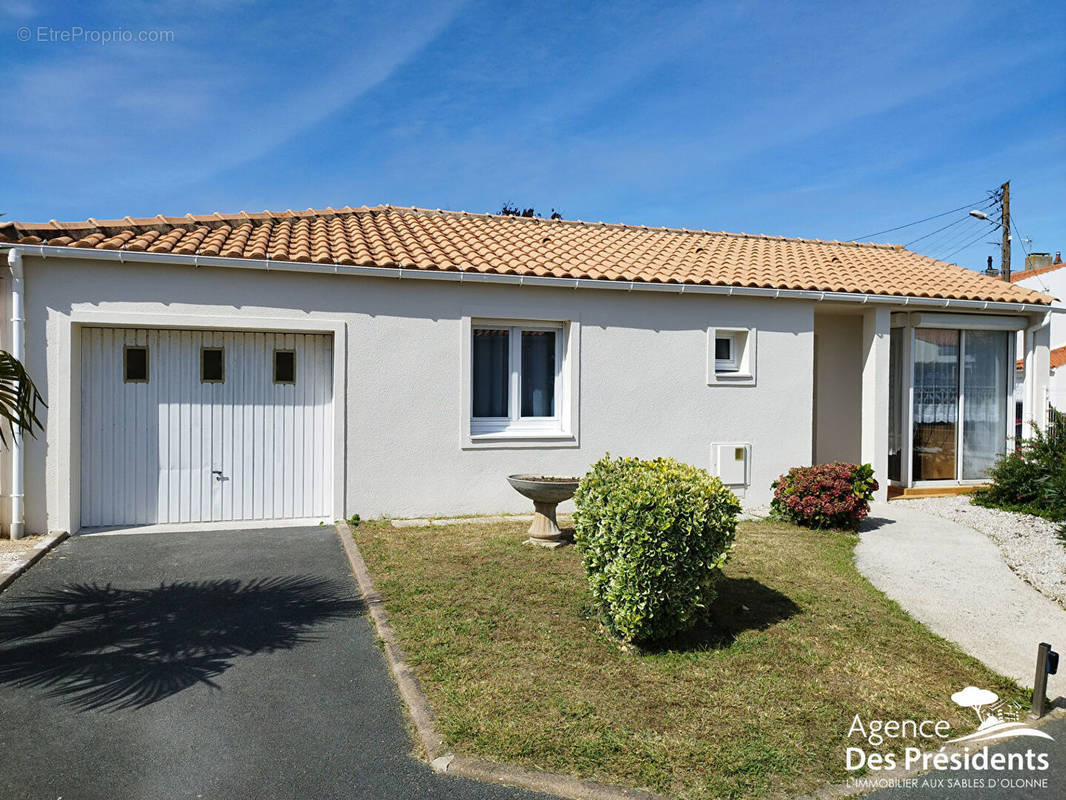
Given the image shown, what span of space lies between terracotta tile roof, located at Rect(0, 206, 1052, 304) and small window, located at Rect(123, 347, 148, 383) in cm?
121

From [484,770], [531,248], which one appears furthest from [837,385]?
[484,770]

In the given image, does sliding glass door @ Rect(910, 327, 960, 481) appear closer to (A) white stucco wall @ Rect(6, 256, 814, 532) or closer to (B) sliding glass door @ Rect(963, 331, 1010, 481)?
(B) sliding glass door @ Rect(963, 331, 1010, 481)

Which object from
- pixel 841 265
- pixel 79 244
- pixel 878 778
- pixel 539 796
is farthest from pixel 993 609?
pixel 79 244

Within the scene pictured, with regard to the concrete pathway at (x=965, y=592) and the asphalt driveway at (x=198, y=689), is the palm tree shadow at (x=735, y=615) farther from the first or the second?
the asphalt driveway at (x=198, y=689)

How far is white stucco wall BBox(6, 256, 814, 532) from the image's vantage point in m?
8.02

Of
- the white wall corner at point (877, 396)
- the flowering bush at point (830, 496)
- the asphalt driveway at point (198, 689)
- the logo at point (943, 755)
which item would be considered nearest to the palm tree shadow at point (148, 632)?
the asphalt driveway at point (198, 689)

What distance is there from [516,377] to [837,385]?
6.55 m

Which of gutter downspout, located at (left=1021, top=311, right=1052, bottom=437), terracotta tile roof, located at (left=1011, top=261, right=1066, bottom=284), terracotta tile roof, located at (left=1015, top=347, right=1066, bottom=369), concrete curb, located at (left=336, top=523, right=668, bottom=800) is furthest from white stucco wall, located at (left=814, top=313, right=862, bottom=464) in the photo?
terracotta tile roof, located at (left=1011, top=261, right=1066, bottom=284)

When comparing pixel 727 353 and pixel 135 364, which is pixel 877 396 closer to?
pixel 727 353

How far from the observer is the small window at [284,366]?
897 centimetres

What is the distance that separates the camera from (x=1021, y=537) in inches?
356

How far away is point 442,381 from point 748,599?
4837 millimetres

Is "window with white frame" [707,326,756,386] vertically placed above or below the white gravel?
above

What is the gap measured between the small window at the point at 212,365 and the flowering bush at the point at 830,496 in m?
7.36
